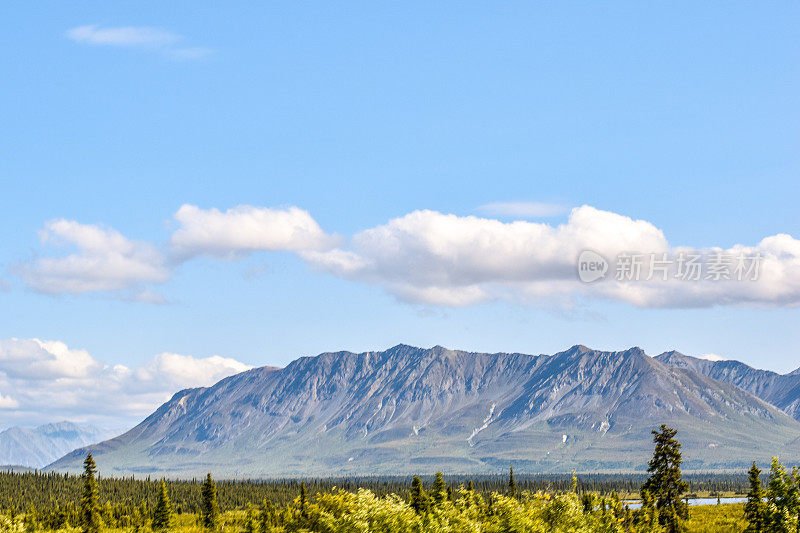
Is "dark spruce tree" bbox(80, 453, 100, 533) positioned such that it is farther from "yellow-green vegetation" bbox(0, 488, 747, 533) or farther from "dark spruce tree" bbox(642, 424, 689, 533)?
"yellow-green vegetation" bbox(0, 488, 747, 533)

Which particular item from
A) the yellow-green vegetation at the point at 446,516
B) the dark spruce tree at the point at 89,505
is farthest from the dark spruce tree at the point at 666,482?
the dark spruce tree at the point at 89,505

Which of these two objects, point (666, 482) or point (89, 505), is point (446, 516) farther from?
point (89, 505)

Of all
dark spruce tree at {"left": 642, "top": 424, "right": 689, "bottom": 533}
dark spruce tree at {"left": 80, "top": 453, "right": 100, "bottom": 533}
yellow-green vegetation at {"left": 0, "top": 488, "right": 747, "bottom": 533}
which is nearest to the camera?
yellow-green vegetation at {"left": 0, "top": 488, "right": 747, "bottom": 533}

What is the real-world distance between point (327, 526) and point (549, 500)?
70.0ft

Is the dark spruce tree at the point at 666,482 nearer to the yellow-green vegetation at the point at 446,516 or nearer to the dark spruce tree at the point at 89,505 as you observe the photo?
the yellow-green vegetation at the point at 446,516

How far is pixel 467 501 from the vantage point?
284 ft

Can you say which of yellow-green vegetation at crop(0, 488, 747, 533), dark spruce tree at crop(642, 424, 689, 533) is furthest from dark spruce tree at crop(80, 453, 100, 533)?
yellow-green vegetation at crop(0, 488, 747, 533)

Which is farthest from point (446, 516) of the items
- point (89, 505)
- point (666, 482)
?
point (89, 505)

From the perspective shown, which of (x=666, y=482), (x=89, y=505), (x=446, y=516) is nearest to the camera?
(x=446, y=516)

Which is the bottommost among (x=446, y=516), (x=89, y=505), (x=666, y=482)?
(x=89, y=505)

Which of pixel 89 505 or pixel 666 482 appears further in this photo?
pixel 89 505

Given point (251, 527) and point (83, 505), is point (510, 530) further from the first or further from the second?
point (83, 505)

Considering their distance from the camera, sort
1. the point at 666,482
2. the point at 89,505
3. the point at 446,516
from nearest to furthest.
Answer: the point at 446,516, the point at 666,482, the point at 89,505

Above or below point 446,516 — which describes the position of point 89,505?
below
